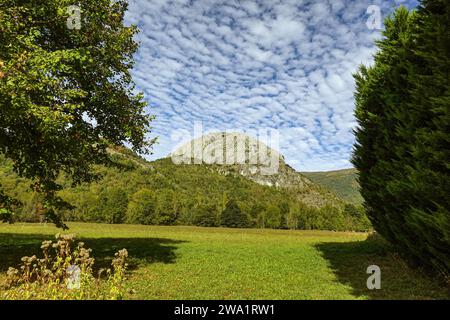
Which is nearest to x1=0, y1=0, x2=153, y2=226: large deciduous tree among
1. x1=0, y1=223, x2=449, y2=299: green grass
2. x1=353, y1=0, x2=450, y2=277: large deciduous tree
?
x1=0, y1=223, x2=449, y2=299: green grass

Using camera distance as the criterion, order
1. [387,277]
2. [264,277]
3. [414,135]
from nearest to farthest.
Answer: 1. [414,135]
2. [264,277]
3. [387,277]

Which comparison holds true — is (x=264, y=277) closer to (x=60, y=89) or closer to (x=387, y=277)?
(x=387, y=277)

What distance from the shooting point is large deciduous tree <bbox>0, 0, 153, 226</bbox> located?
38.3 feet

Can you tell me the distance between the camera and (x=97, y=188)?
15638cm

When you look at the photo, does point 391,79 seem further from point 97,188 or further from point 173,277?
point 97,188

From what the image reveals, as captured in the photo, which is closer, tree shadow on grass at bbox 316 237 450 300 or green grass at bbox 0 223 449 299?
green grass at bbox 0 223 449 299

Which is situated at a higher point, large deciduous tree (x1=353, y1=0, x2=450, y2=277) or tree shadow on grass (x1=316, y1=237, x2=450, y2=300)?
large deciduous tree (x1=353, y1=0, x2=450, y2=277)

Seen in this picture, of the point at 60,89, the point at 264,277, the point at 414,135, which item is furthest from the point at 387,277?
the point at 60,89

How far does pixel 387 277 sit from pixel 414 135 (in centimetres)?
795

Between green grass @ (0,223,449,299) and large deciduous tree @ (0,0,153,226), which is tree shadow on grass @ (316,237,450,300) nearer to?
green grass @ (0,223,449,299)

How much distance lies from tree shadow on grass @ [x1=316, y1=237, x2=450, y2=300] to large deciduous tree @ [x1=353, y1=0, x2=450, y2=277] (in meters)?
0.89

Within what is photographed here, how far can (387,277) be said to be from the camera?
16375 mm
